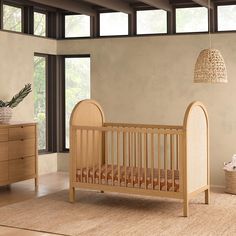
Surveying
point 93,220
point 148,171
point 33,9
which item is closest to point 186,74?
point 148,171

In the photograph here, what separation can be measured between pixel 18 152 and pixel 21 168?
0.21 metres

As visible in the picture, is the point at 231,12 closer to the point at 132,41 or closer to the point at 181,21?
the point at 181,21

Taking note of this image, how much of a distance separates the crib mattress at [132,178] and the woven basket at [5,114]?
1215 mm

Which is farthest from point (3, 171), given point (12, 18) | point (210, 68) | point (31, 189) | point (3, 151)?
point (210, 68)

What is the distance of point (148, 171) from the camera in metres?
5.62

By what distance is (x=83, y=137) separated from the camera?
235 inches

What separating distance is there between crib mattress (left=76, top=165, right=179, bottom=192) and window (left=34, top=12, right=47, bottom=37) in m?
2.60

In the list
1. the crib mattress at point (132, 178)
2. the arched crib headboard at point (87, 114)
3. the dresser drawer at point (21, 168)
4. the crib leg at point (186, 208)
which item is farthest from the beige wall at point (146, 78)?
the crib leg at point (186, 208)

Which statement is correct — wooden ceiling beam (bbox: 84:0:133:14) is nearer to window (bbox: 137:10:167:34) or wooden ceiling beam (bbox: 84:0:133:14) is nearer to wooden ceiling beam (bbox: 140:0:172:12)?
window (bbox: 137:10:167:34)

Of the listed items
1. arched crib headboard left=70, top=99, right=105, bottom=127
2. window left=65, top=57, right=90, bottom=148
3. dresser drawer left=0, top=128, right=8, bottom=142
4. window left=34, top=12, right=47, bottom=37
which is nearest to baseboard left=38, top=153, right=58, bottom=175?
window left=65, top=57, right=90, bottom=148

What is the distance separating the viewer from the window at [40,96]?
7641mm

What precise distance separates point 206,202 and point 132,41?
2.65 m

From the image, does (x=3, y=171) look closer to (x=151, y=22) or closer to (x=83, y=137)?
(x=83, y=137)

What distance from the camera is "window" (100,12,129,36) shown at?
7395 mm
